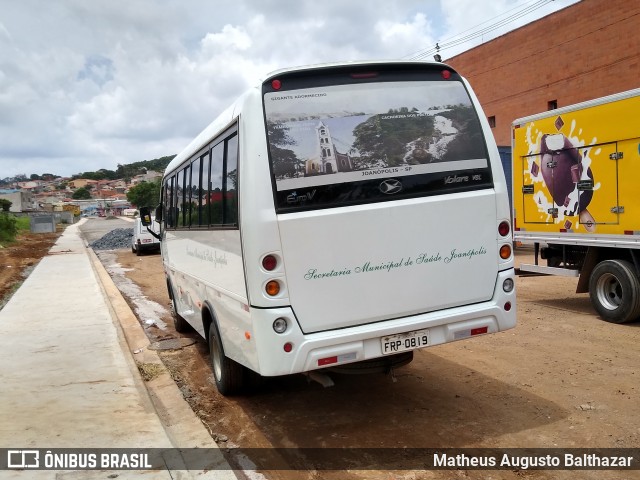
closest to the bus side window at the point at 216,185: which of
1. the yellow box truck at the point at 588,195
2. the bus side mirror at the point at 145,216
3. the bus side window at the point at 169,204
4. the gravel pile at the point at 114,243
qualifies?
the bus side window at the point at 169,204

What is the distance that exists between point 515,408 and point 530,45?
85.4 feet

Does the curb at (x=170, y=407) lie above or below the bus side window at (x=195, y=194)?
below

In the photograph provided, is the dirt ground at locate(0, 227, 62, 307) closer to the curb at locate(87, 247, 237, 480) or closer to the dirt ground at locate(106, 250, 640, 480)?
the curb at locate(87, 247, 237, 480)

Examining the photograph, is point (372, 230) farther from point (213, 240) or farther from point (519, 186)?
point (519, 186)

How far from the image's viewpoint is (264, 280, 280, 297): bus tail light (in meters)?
3.91

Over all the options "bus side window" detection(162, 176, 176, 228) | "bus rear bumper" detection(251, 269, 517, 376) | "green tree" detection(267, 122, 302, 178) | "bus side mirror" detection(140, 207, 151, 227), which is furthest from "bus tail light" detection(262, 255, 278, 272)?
"bus side mirror" detection(140, 207, 151, 227)

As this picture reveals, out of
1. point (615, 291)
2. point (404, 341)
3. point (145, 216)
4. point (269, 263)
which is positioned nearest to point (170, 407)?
point (269, 263)

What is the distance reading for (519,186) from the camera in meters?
9.79

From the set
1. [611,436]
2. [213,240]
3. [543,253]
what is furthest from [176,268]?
[543,253]

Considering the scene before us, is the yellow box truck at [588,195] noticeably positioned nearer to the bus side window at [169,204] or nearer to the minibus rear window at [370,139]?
the minibus rear window at [370,139]

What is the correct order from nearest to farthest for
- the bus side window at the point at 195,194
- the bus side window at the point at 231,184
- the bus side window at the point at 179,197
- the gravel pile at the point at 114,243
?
the bus side window at the point at 231,184 → the bus side window at the point at 195,194 → the bus side window at the point at 179,197 → the gravel pile at the point at 114,243

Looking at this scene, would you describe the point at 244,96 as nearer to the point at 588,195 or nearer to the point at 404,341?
the point at 404,341

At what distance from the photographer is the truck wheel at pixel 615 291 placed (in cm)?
758

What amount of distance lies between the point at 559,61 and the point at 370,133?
80.4 ft
